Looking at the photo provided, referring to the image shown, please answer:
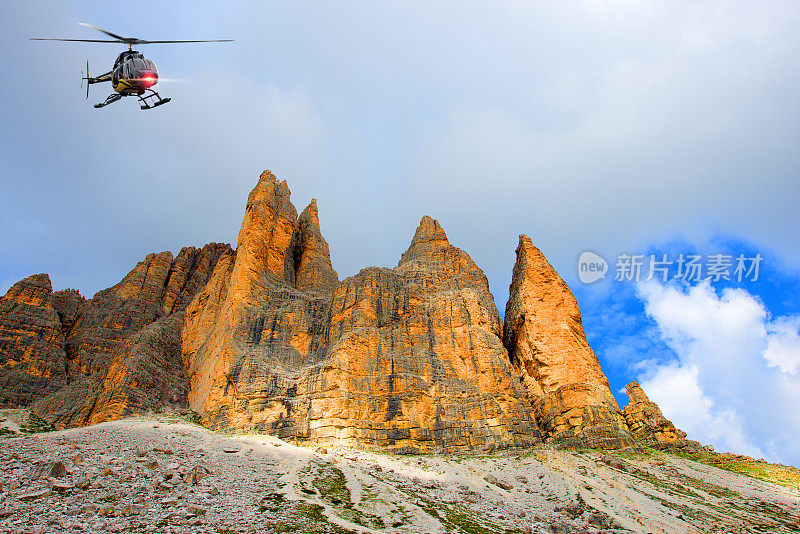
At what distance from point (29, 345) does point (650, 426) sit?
276ft

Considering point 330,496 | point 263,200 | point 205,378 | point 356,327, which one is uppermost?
point 263,200

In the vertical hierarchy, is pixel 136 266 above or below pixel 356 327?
above

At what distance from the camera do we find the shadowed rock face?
161 ft

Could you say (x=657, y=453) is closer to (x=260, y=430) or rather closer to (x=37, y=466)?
(x=260, y=430)

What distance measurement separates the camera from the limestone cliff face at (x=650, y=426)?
46969 mm

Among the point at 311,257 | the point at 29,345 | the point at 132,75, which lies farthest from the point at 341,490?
the point at 29,345

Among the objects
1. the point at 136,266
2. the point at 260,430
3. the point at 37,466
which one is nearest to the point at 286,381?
the point at 260,430

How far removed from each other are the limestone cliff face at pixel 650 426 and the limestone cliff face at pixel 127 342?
55.8 metres

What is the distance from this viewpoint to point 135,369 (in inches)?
2153

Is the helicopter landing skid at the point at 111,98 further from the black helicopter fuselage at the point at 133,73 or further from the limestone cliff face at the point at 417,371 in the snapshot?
the limestone cliff face at the point at 417,371

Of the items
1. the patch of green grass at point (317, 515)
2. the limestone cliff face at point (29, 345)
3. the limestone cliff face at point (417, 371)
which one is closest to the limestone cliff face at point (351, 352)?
the limestone cliff face at point (417, 371)

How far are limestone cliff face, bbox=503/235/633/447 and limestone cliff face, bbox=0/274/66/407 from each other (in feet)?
213

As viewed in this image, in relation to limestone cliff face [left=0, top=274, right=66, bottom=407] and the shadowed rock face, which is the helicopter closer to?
the shadowed rock face

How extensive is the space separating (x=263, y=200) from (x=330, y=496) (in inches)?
2256
